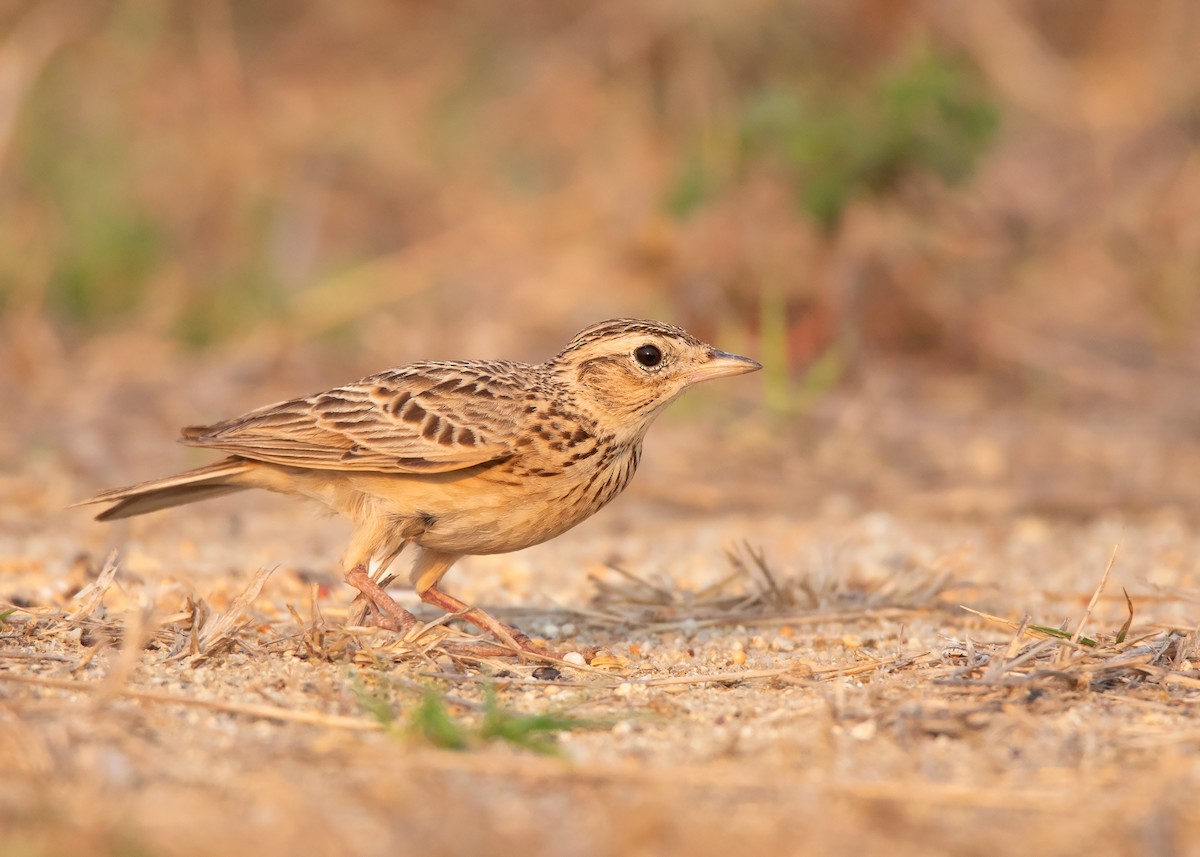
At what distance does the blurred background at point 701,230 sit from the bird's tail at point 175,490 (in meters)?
2.87

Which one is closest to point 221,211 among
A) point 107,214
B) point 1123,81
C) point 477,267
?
point 107,214

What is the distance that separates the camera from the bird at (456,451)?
555cm

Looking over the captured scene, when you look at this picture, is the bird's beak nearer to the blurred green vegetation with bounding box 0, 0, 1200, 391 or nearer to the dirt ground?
the dirt ground

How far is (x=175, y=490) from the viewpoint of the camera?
5.94 m

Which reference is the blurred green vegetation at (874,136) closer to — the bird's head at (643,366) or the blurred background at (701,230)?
the blurred background at (701,230)

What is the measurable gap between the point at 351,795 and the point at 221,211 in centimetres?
1123

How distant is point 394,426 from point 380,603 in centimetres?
70

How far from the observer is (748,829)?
11.1 ft

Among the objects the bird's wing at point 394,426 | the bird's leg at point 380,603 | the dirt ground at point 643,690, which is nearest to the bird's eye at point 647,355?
the bird's wing at point 394,426

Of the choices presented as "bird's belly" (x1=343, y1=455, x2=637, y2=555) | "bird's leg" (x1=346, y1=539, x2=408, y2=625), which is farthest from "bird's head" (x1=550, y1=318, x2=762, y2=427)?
"bird's leg" (x1=346, y1=539, x2=408, y2=625)

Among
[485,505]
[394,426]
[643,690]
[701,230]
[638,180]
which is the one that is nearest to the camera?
[643,690]

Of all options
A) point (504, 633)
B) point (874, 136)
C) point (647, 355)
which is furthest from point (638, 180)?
point (504, 633)

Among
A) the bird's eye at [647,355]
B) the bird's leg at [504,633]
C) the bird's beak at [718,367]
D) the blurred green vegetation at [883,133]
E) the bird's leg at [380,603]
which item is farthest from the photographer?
the blurred green vegetation at [883,133]

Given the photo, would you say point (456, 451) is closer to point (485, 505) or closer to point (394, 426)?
point (485, 505)
